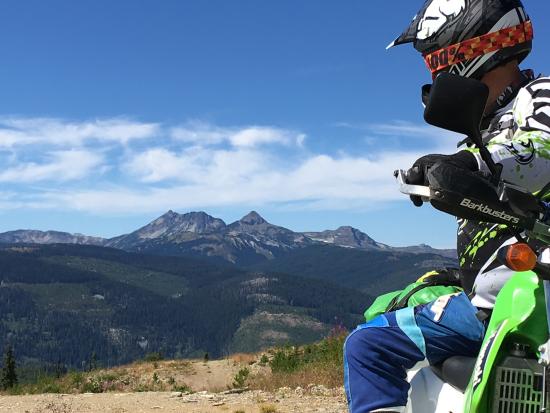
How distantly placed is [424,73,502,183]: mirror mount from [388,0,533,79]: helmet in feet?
3.47

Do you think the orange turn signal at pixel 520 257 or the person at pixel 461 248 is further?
the person at pixel 461 248

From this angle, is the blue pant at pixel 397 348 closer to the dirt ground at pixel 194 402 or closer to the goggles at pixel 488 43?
the goggles at pixel 488 43

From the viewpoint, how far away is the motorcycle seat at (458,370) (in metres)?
2.54

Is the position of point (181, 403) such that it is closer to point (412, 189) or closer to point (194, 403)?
point (194, 403)

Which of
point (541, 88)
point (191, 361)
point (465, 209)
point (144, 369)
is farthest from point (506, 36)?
point (191, 361)

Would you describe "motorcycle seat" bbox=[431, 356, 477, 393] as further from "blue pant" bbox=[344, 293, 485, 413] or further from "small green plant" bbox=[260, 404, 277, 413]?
"small green plant" bbox=[260, 404, 277, 413]

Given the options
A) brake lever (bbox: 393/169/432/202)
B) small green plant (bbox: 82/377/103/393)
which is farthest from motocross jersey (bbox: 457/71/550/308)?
small green plant (bbox: 82/377/103/393)

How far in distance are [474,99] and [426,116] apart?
145mm

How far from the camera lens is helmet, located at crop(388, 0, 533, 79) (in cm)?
276

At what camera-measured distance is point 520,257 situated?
6.14ft

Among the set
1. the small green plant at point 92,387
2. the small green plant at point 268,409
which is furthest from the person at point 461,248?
the small green plant at point 92,387

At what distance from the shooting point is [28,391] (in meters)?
23.5

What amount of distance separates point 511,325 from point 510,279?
24cm

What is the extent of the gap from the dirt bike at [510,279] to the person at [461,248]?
195 mm
